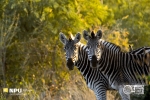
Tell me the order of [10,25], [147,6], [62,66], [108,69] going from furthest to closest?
1. [147,6]
2. [62,66]
3. [10,25]
4. [108,69]

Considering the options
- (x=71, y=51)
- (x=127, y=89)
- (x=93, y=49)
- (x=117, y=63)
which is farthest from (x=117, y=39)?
(x=127, y=89)

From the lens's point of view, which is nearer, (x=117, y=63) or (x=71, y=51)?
(x=117, y=63)

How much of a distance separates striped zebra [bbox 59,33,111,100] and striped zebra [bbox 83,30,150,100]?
0.29m

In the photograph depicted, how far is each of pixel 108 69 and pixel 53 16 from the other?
27.0 ft

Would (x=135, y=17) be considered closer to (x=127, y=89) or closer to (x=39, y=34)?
(x=39, y=34)

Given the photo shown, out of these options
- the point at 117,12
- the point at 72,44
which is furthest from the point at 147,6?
the point at 72,44

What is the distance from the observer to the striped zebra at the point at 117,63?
1559 cm

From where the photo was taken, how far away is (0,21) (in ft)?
76.1

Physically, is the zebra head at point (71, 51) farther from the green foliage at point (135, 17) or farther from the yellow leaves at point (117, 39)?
the green foliage at point (135, 17)

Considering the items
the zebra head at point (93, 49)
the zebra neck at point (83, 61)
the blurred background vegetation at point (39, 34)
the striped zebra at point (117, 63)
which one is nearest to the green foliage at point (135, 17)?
the blurred background vegetation at point (39, 34)

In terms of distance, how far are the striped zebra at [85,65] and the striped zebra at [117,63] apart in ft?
0.94

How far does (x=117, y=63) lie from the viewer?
16.1 m

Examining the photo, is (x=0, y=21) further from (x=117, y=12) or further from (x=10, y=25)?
(x=117, y=12)

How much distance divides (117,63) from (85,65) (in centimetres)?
113
